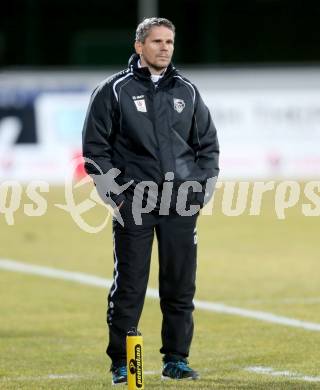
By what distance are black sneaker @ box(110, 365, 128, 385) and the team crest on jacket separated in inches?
60.0

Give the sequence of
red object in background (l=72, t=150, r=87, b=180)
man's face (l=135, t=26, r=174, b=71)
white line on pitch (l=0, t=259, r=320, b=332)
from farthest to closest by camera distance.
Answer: red object in background (l=72, t=150, r=87, b=180)
white line on pitch (l=0, t=259, r=320, b=332)
man's face (l=135, t=26, r=174, b=71)

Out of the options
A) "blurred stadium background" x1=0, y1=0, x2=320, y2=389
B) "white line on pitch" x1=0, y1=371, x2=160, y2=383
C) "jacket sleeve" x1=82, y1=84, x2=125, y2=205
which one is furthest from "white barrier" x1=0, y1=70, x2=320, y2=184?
Answer: "jacket sleeve" x1=82, y1=84, x2=125, y2=205

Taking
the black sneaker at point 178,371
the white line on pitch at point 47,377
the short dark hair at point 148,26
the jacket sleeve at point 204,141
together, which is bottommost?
the white line on pitch at point 47,377

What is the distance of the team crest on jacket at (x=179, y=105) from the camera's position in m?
7.55

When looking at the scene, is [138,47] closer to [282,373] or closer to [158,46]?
[158,46]

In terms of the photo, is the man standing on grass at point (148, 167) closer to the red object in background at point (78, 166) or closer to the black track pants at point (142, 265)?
the black track pants at point (142, 265)

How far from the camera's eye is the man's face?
7480 millimetres

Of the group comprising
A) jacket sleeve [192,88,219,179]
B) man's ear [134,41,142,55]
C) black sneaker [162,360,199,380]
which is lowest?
black sneaker [162,360,199,380]

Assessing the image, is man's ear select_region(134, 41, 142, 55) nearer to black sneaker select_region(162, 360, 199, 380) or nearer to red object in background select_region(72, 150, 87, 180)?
black sneaker select_region(162, 360, 199, 380)

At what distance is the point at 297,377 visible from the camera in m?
7.71

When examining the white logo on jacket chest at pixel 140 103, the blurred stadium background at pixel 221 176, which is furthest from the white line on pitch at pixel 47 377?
the white logo on jacket chest at pixel 140 103

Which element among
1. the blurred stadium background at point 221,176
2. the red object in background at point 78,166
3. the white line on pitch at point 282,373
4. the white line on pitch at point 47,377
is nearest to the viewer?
the white line on pitch at point 282,373

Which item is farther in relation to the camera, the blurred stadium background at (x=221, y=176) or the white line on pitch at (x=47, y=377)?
the blurred stadium background at (x=221, y=176)

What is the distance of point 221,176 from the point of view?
22125mm
